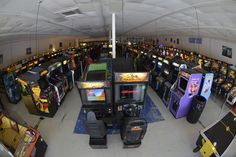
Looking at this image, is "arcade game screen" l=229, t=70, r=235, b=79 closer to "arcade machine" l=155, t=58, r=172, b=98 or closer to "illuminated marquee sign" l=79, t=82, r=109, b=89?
"arcade machine" l=155, t=58, r=172, b=98

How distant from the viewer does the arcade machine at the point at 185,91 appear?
539cm

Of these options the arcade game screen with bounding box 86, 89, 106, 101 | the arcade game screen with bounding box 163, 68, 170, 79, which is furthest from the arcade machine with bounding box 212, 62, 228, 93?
the arcade game screen with bounding box 86, 89, 106, 101

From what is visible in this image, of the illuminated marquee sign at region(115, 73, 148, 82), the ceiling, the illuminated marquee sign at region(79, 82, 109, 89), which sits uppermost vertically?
the ceiling

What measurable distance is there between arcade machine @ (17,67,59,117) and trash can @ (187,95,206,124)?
5205 mm

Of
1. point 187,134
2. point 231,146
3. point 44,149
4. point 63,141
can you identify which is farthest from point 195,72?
point 44,149

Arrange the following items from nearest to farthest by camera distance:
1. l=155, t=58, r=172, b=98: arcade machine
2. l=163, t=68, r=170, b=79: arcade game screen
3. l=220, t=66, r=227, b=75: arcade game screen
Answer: l=220, t=66, r=227, b=75: arcade game screen < l=155, t=58, r=172, b=98: arcade machine < l=163, t=68, r=170, b=79: arcade game screen

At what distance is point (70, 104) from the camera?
7047 millimetres

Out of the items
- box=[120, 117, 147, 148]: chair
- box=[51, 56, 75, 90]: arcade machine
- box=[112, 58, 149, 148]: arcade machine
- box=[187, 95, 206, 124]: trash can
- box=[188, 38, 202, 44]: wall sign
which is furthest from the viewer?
box=[188, 38, 202, 44]: wall sign

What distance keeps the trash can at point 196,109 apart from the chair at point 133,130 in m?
2.32

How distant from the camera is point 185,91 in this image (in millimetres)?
5465

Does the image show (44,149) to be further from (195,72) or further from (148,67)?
(148,67)

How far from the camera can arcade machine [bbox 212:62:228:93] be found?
7.21m

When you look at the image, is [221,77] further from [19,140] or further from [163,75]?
[19,140]

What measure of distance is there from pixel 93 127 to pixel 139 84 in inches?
78.6
